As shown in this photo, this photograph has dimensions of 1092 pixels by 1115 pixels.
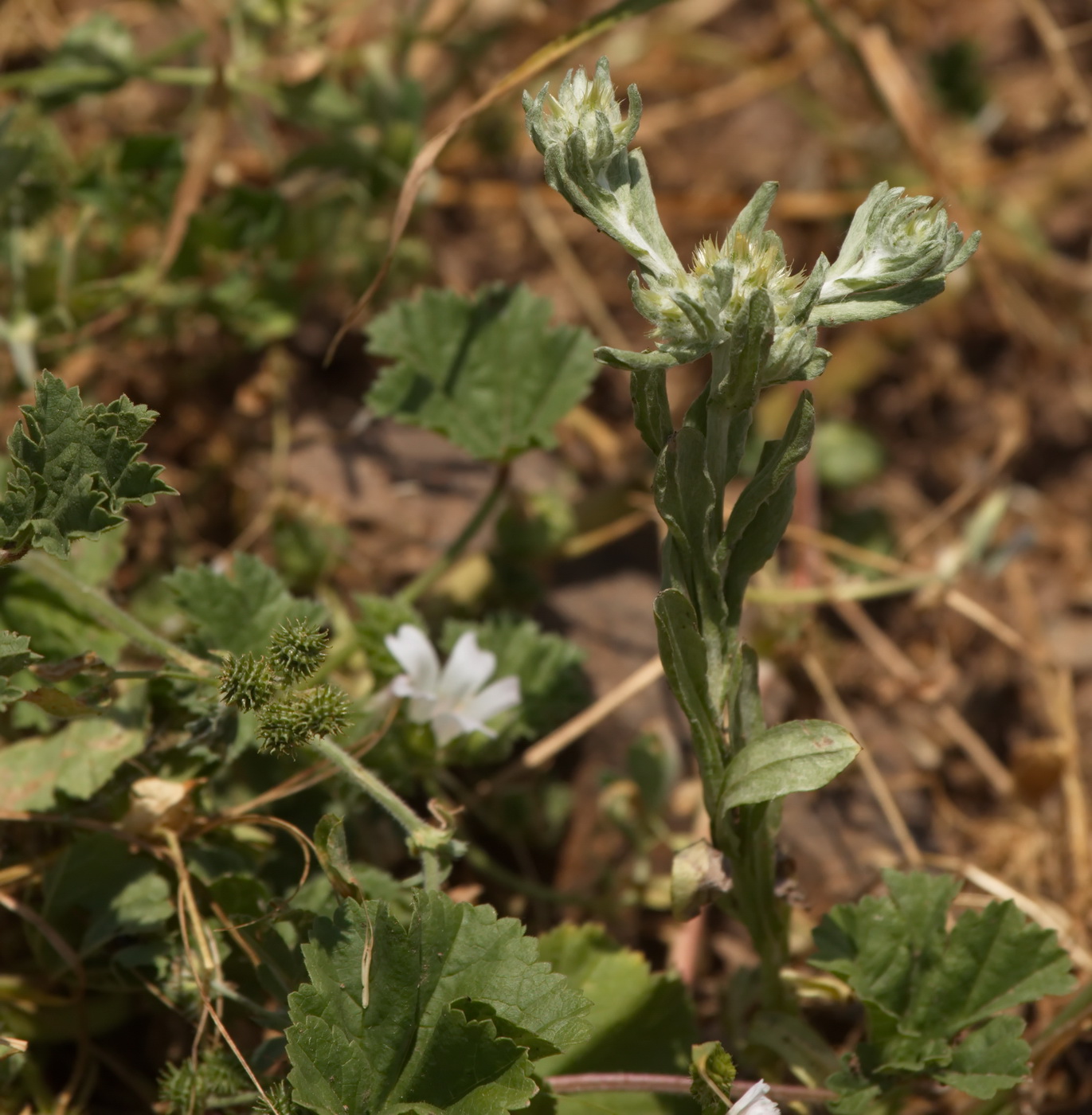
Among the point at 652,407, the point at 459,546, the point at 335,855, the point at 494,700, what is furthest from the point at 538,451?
the point at 335,855

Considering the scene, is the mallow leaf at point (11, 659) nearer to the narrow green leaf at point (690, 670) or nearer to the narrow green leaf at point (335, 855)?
the narrow green leaf at point (335, 855)

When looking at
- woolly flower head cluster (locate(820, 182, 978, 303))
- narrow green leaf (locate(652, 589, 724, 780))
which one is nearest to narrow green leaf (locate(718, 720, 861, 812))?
narrow green leaf (locate(652, 589, 724, 780))

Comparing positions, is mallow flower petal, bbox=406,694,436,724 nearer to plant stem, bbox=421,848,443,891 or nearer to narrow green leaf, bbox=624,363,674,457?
plant stem, bbox=421,848,443,891

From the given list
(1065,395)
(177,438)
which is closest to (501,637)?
(177,438)

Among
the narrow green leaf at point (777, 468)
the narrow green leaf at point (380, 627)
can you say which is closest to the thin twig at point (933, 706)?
the narrow green leaf at point (380, 627)

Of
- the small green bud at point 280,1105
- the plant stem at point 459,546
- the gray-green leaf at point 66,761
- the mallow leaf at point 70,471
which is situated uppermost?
the mallow leaf at point 70,471

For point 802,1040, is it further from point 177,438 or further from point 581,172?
point 177,438
